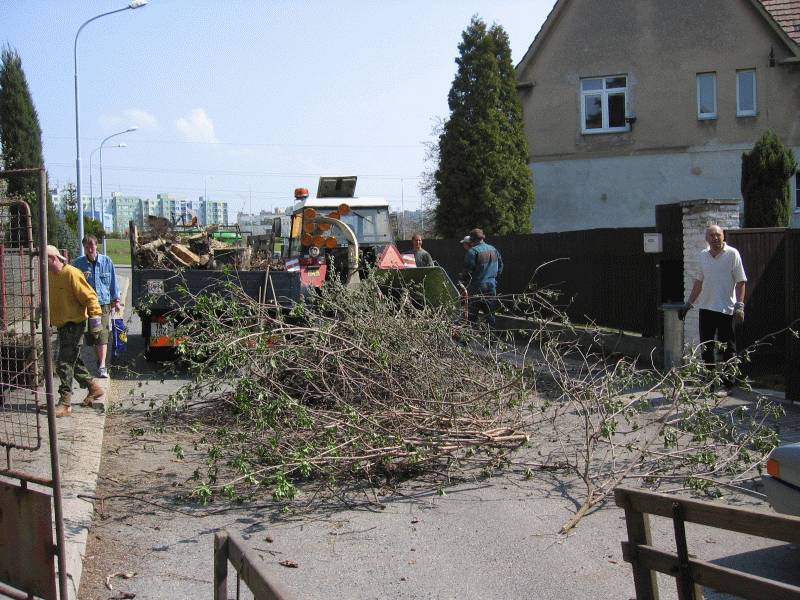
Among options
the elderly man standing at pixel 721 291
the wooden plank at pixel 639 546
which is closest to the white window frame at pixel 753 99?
the elderly man standing at pixel 721 291

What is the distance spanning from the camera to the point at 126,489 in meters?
6.41

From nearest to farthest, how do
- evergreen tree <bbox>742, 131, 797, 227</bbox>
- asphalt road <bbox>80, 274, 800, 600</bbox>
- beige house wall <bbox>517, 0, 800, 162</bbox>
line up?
asphalt road <bbox>80, 274, 800, 600</bbox> < evergreen tree <bbox>742, 131, 797, 227</bbox> < beige house wall <bbox>517, 0, 800, 162</bbox>

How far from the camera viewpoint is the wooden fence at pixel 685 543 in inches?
103

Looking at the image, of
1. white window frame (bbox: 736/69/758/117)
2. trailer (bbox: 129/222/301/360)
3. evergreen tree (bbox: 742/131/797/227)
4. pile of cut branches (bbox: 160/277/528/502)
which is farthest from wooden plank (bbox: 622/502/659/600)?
white window frame (bbox: 736/69/758/117)

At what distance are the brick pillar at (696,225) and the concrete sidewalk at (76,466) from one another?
7.16m

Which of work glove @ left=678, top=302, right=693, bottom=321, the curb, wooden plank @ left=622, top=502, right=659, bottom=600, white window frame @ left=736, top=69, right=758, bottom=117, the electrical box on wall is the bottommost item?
the curb

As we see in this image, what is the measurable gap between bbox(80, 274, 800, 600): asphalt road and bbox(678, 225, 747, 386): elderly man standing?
3785 millimetres

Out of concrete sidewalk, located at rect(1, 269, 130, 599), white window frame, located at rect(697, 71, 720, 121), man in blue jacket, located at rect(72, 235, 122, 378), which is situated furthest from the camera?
white window frame, located at rect(697, 71, 720, 121)

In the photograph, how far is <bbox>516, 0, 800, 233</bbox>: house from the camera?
2439cm

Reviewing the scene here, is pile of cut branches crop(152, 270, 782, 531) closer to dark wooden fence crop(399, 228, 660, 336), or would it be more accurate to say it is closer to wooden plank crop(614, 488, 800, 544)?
wooden plank crop(614, 488, 800, 544)

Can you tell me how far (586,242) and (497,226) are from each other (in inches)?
326

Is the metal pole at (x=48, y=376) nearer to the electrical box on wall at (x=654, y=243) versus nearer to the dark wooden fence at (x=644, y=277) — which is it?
the dark wooden fence at (x=644, y=277)

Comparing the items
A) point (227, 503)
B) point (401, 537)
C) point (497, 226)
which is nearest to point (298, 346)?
point (227, 503)

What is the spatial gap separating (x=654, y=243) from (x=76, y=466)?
325 inches
